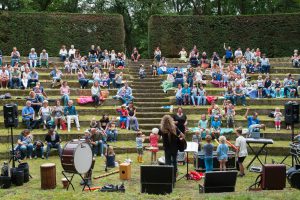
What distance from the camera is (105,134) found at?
16.8 metres

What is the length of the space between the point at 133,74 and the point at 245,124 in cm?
896

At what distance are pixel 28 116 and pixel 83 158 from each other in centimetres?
775

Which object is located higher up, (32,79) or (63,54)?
(63,54)

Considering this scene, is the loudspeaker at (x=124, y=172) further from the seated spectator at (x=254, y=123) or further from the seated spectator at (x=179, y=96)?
the seated spectator at (x=179, y=96)

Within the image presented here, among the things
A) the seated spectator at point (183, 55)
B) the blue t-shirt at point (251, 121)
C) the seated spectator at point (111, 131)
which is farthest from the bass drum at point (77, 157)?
the seated spectator at point (183, 55)

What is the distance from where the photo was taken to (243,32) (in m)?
31.0

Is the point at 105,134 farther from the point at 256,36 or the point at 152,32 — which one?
the point at 256,36

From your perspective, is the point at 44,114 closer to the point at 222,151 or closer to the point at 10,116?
the point at 10,116

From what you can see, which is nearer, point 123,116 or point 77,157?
point 77,157

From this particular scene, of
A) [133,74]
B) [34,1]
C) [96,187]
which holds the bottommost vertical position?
[96,187]

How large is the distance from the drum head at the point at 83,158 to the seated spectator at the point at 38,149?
5.16m

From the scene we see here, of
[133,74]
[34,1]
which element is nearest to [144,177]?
[133,74]

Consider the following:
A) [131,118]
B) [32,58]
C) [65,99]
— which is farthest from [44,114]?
[32,58]

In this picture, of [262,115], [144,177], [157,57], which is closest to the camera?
[144,177]
